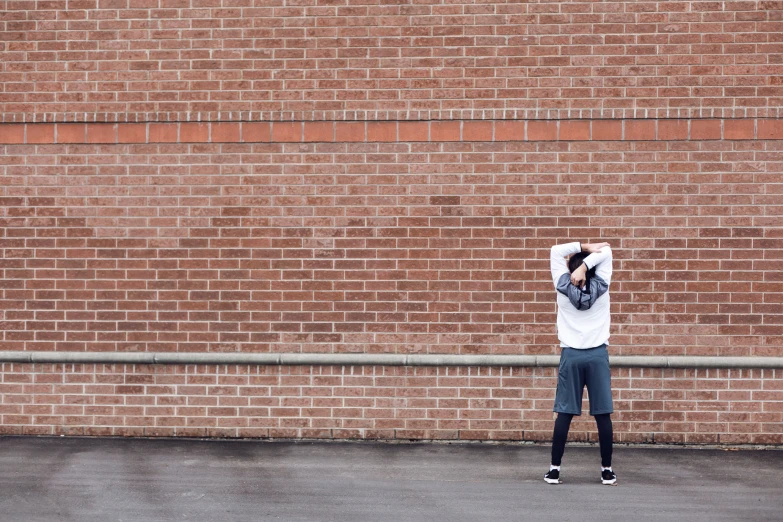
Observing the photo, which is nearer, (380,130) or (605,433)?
(605,433)

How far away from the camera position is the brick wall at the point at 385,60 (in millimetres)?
8055

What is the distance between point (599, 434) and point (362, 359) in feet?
7.74

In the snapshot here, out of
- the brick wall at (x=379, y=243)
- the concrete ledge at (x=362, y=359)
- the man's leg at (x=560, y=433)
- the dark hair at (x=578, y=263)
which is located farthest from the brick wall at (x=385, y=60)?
the man's leg at (x=560, y=433)

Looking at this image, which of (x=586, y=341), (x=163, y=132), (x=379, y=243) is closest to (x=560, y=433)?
(x=586, y=341)

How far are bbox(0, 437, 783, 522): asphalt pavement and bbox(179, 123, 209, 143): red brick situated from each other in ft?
9.14

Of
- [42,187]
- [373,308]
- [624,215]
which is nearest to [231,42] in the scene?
[42,187]

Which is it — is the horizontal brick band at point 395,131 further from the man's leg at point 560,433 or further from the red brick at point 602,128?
the man's leg at point 560,433

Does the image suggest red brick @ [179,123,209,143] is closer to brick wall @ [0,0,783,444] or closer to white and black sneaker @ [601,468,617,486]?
brick wall @ [0,0,783,444]

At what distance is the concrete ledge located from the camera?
798 cm

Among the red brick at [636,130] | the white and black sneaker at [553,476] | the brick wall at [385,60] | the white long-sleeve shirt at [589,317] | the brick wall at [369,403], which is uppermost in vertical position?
the brick wall at [385,60]

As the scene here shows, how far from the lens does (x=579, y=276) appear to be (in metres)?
6.57

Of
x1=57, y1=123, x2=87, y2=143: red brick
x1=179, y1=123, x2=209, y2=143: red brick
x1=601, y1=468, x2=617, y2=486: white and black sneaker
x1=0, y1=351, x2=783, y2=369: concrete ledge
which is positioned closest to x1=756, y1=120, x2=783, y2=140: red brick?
x1=0, y1=351, x2=783, y2=369: concrete ledge

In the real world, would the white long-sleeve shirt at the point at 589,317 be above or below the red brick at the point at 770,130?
below

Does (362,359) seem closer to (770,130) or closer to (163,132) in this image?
Result: (163,132)
